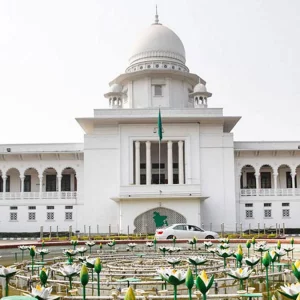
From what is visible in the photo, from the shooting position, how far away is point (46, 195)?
1453 inches

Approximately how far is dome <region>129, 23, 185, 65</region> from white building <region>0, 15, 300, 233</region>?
0.65 m

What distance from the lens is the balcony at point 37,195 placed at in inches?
1448

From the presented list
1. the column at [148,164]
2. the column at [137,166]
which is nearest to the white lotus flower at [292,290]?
the column at [148,164]

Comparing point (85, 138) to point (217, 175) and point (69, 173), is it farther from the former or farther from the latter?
point (217, 175)

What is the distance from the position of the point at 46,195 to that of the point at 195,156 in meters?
11.3

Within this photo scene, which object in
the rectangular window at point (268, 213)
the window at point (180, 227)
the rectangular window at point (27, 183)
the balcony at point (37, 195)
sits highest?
the rectangular window at point (27, 183)

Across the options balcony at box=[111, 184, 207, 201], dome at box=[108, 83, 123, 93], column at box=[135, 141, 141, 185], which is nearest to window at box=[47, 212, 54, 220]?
balcony at box=[111, 184, 207, 201]

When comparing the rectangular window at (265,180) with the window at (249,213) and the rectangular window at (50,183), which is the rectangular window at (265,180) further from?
the rectangular window at (50,183)

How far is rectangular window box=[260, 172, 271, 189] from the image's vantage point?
40719 mm

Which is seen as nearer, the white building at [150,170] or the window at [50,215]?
the white building at [150,170]

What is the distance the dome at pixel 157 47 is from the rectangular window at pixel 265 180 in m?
11.4

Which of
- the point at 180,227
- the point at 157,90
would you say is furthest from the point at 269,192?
the point at 180,227

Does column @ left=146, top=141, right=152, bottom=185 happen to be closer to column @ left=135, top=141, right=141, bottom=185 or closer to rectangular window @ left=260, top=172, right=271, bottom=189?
column @ left=135, top=141, right=141, bottom=185

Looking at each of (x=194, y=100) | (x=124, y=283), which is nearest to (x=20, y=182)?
(x=194, y=100)
